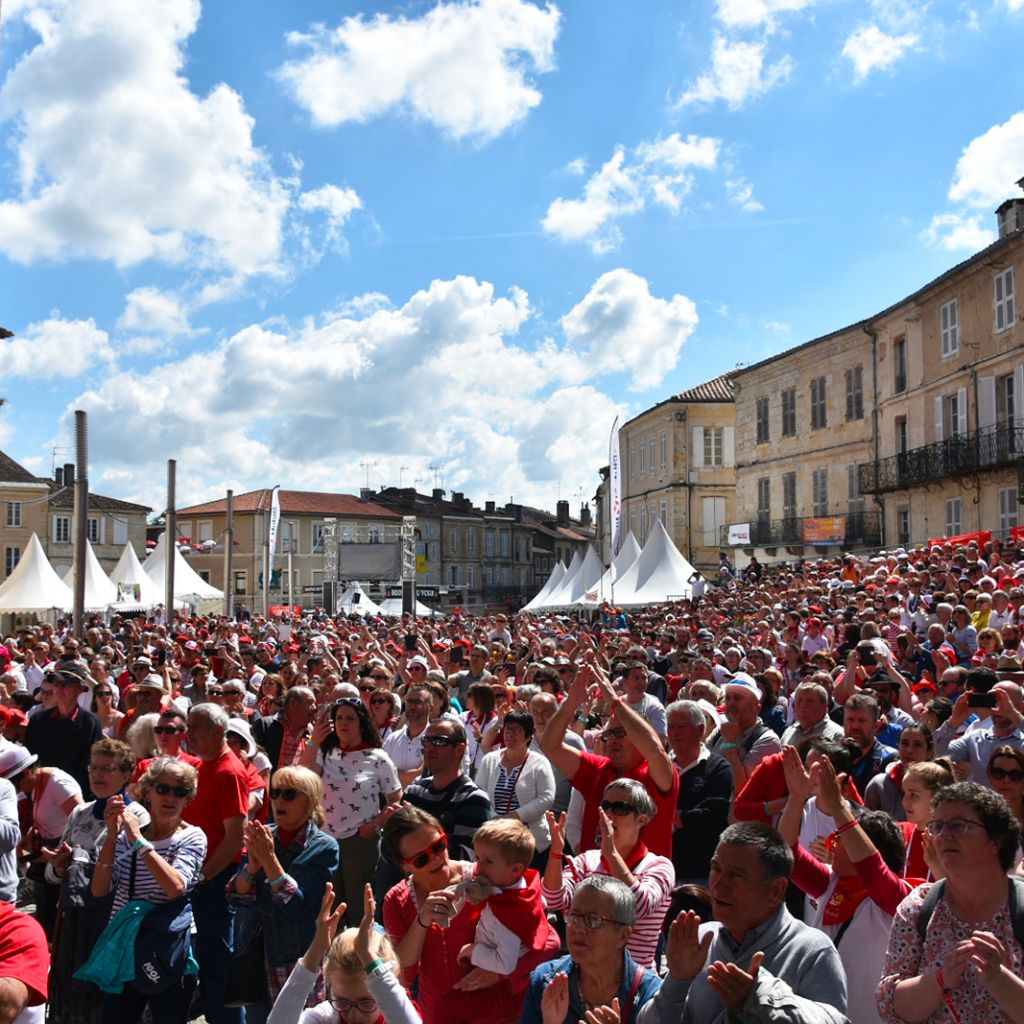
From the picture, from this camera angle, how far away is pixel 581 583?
33.1m

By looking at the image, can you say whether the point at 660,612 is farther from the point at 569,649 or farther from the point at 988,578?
the point at 569,649

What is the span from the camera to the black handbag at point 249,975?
13.9 feet

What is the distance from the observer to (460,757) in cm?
514

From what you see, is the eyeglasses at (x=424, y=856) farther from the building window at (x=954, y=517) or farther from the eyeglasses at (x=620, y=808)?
the building window at (x=954, y=517)

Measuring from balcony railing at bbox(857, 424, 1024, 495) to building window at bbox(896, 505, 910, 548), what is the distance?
31.5 inches

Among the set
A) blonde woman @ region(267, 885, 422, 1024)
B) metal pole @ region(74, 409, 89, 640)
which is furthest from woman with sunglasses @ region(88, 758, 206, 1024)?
metal pole @ region(74, 409, 89, 640)

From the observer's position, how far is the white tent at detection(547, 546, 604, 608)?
107 feet

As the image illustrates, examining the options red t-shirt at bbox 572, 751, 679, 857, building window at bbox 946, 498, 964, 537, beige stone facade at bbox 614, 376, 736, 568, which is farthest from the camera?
beige stone facade at bbox 614, 376, 736, 568

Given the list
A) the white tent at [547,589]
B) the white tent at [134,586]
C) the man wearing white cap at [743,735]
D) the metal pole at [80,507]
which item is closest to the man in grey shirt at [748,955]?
the man wearing white cap at [743,735]

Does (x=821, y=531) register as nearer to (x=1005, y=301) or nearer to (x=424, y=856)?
(x=1005, y=301)

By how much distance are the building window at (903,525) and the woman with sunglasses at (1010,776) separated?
1204 inches

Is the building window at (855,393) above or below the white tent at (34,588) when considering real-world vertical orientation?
above

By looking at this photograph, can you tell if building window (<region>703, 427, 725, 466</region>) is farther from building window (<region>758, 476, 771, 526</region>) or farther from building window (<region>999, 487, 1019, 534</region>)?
building window (<region>999, 487, 1019, 534</region>)

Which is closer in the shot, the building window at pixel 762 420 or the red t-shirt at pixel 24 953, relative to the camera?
the red t-shirt at pixel 24 953
